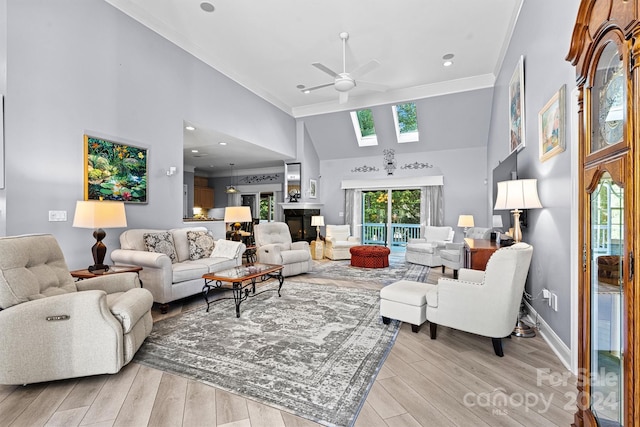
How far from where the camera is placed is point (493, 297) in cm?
236

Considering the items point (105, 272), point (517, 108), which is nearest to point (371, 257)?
point (517, 108)

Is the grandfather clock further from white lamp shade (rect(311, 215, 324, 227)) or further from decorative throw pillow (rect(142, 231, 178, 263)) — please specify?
white lamp shade (rect(311, 215, 324, 227))

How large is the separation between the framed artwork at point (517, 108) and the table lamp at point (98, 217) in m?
4.69

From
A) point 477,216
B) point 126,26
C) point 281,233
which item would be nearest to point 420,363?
point 281,233

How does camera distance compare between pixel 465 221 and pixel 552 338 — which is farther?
pixel 465 221

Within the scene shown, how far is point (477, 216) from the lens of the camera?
727 cm

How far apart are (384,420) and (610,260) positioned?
132 centimetres

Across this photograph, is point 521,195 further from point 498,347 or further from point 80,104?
point 80,104

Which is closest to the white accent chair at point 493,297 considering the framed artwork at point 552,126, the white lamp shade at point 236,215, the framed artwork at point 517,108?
the framed artwork at point 552,126

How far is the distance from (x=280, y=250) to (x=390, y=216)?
4.13 metres

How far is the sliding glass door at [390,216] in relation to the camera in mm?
8156

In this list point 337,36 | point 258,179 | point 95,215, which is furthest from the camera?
point 258,179

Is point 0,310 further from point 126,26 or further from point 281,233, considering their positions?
point 281,233

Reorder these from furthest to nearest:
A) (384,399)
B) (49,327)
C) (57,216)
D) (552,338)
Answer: (57,216)
(552,338)
(49,327)
(384,399)
